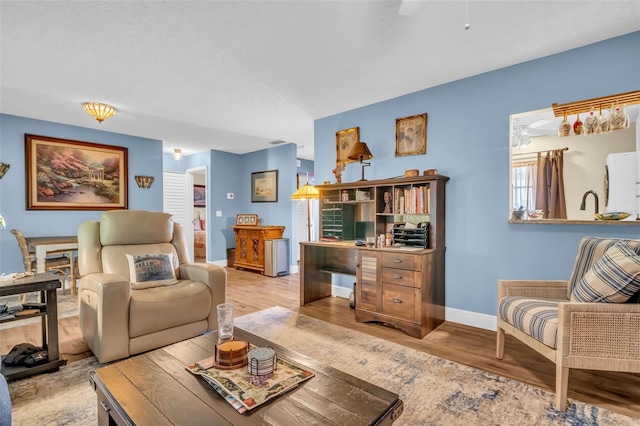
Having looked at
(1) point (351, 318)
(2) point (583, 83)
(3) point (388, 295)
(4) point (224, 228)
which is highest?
(2) point (583, 83)

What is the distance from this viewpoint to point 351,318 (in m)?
3.21

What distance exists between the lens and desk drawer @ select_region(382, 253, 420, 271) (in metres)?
2.73

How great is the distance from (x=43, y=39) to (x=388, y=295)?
3.45m

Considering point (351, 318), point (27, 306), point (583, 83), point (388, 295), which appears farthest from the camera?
point (351, 318)

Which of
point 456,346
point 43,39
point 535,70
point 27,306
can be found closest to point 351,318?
point 456,346

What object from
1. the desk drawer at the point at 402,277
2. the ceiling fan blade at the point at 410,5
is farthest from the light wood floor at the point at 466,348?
the ceiling fan blade at the point at 410,5

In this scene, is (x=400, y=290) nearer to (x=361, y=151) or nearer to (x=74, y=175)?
(x=361, y=151)

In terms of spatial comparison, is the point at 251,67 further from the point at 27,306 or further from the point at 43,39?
the point at 27,306

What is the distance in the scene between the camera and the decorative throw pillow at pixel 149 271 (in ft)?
8.38

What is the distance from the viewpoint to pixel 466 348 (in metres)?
2.47

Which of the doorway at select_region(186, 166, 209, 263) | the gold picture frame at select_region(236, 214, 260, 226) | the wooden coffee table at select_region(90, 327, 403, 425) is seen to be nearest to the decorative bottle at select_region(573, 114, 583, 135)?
the wooden coffee table at select_region(90, 327, 403, 425)

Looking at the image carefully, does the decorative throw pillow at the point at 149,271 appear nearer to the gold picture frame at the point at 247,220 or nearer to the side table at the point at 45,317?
the side table at the point at 45,317

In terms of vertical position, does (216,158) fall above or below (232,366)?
above

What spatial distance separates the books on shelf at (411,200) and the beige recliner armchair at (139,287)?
186cm
